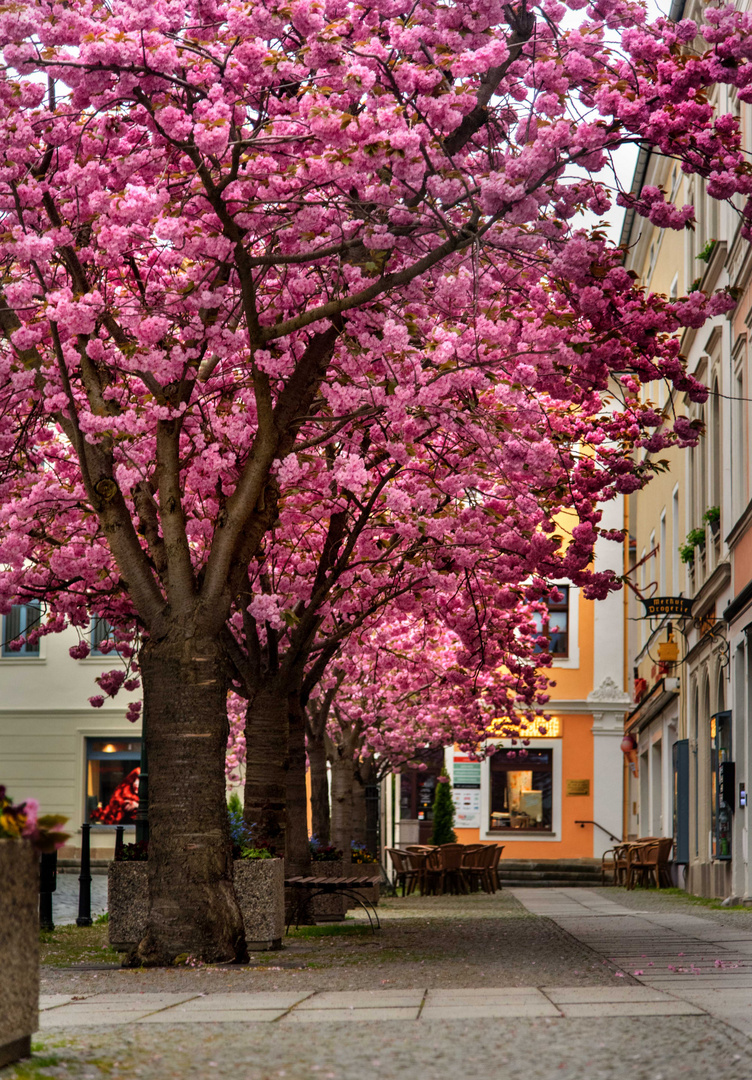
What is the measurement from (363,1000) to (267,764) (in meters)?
6.80

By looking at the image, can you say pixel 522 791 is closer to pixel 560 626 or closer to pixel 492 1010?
pixel 560 626

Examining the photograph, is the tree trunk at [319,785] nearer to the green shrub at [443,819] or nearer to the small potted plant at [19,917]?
the green shrub at [443,819]

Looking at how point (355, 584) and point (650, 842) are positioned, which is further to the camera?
point (650, 842)

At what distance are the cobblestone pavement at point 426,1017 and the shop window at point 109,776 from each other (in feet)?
99.7

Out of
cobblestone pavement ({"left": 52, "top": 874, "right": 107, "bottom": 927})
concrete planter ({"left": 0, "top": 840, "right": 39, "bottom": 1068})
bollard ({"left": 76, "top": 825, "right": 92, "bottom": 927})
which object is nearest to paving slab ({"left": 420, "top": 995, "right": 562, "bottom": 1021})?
concrete planter ({"left": 0, "top": 840, "right": 39, "bottom": 1068})

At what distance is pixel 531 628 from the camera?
23.0 m

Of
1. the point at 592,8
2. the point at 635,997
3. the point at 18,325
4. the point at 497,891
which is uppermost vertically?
the point at 592,8

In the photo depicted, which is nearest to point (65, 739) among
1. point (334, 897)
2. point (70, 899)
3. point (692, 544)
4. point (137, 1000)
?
point (70, 899)

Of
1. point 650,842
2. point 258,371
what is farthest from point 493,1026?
point 650,842

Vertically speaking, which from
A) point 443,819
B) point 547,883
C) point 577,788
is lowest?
point 547,883

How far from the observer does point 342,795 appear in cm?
2791

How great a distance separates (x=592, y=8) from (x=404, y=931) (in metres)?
9.20

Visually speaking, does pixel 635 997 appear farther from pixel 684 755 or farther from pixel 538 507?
pixel 684 755

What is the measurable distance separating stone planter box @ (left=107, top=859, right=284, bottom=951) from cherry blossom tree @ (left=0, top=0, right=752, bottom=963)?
1.10 metres
